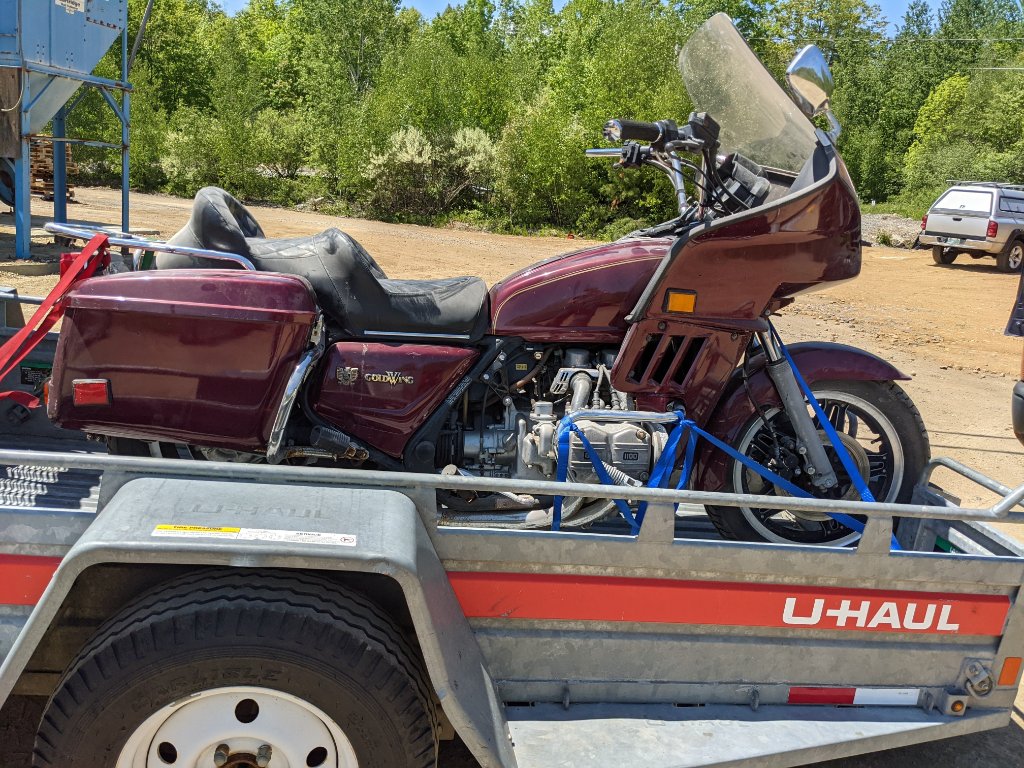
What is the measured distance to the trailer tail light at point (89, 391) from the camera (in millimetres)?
3303

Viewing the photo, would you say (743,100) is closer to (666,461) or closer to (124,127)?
(666,461)

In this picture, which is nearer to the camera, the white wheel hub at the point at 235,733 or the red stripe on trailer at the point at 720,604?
the white wheel hub at the point at 235,733

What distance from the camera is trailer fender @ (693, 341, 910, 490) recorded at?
3828mm

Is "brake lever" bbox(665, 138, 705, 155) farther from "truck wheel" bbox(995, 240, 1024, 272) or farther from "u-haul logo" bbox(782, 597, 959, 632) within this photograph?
"truck wheel" bbox(995, 240, 1024, 272)

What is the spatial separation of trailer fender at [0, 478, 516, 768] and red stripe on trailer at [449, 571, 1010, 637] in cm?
15

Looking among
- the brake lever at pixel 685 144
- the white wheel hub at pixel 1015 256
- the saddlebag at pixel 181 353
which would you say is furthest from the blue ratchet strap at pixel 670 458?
the white wheel hub at pixel 1015 256

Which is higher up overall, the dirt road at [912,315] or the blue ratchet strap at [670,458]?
the blue ratchet strap at [670,458]

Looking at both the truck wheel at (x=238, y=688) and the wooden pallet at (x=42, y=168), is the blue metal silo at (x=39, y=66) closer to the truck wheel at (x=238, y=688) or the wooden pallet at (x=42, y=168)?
the wooden pallet at (x=42, y=168)

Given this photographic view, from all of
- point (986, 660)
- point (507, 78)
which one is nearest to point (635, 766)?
point (986, 660)

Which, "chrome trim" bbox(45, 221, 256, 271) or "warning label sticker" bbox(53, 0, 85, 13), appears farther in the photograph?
"warning label sticker" bbox(53, 0, 85, 13)

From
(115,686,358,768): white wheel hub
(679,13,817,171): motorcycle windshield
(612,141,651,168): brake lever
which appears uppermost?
(679,13,817,171): motorcycle windshield

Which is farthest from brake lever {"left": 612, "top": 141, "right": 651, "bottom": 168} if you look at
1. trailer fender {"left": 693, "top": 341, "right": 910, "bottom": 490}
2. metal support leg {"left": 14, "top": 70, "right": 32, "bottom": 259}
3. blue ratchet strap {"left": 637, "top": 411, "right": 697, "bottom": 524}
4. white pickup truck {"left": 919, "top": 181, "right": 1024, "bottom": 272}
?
white pickup truck {"left": 919, "top": 181, "right": 1024, "bottom": 272}

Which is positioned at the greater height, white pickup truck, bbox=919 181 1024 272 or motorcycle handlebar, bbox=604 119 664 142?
motorcycle handlebar, bbox=604 119 664 142

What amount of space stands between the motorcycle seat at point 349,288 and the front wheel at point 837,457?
1317 mm
